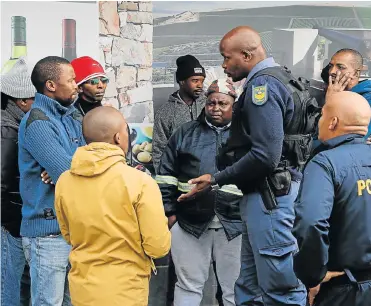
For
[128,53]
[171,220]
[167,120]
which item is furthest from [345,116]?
[128,53]

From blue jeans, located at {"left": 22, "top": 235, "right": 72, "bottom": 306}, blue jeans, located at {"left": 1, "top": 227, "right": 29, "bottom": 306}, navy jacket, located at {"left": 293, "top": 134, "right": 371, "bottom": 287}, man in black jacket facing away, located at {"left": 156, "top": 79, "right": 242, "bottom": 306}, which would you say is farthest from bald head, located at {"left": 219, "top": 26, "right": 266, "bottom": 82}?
blue jeans, located at {"left": 1, "top": 227, "right": 29, "bottom": 306}

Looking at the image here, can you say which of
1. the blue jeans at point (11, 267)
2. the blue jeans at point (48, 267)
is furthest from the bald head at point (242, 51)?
the blue jeans at point (11, 267)

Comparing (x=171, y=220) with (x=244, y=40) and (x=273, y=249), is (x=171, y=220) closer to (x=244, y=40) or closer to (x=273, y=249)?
(x=273, y=249)

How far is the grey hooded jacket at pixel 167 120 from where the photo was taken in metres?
5.25

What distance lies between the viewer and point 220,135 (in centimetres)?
464

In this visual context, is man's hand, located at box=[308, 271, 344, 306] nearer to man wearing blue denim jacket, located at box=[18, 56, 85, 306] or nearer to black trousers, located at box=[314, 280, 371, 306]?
black trousers, located at box=[314, 280, 371, 306]

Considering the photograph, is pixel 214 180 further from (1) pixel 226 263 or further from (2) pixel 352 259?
(2) pixel 352 259

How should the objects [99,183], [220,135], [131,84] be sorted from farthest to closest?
[131,84] < [220,135] < [99,183]

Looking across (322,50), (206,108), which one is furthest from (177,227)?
(322,50)

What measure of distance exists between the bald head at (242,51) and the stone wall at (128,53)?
4.94 ft

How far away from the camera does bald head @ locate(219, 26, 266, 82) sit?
3.88 metres

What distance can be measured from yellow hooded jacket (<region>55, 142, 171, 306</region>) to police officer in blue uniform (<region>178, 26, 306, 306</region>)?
2.12 ft

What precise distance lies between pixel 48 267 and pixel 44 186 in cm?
44

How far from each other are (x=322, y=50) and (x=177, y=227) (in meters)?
1.95
